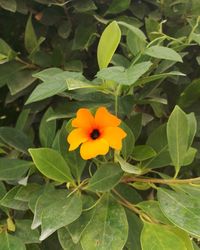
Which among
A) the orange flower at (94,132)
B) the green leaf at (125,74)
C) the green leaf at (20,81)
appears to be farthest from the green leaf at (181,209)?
the green leaf at (20,81)

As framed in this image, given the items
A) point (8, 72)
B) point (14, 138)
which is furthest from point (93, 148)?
point (8, 72)

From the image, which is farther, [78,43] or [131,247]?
[78,43]

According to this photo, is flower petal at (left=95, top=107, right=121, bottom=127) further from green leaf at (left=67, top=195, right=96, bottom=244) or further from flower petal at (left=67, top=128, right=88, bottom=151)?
green leaf at (left=67, top=195, right=96, bottom=244)

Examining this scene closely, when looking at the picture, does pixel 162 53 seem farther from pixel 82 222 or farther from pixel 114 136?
pixel 82 222

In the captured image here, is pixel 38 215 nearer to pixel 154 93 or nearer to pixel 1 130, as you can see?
pixel 1 130

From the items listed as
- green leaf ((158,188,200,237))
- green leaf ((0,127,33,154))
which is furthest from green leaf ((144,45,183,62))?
green leaf ((0,127,33,154))

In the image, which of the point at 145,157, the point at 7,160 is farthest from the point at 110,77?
the point at 7,160

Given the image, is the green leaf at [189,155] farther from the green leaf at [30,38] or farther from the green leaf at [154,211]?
the green leaf at [30,38]
